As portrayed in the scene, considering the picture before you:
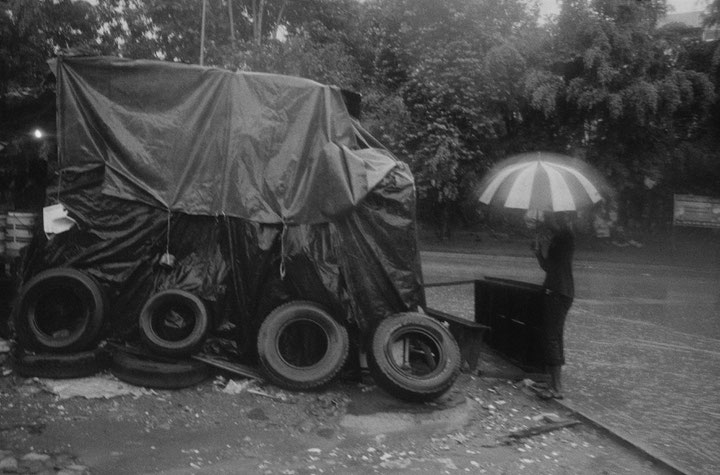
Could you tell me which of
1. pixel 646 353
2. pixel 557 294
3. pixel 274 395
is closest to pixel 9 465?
pixel 274 395

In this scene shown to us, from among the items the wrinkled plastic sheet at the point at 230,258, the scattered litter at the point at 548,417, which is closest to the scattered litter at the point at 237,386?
the wrinkled plastic sheet at the point at 230,258

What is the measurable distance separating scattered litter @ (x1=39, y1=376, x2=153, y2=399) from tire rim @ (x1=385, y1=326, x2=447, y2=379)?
2254 mm

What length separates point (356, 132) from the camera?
254 inches

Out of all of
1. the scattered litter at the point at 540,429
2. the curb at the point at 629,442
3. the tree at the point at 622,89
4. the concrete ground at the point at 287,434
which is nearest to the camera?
the concrete ground at the point at 287,434

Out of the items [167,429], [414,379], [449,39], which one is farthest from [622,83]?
[167,429]

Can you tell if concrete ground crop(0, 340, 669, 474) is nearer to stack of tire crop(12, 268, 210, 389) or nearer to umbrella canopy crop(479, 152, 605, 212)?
stack of tire crop(12, 268, 210, 389)

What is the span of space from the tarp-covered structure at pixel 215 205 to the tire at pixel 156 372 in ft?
1.63

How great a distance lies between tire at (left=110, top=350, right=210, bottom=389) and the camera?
17.2ft

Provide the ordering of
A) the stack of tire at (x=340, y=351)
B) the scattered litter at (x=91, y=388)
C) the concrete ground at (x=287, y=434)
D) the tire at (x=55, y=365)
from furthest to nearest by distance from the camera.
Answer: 1. the stack of tire at (x=340, y=351)
2. the tire at (x=55, y=365)
3. the scattered litter at (x=91, y=388)
4. the concrete ground at (x=287, y=434)

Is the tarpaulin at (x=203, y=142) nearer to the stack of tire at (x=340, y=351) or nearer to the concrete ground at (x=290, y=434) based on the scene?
the stack of tire at (x=340, y=351)

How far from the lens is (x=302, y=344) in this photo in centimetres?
598

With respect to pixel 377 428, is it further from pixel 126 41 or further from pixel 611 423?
pixel 126 41

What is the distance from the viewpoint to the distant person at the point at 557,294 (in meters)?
6.05

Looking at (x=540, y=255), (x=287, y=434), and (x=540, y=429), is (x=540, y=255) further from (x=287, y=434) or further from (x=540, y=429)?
(x=287, y=434)
